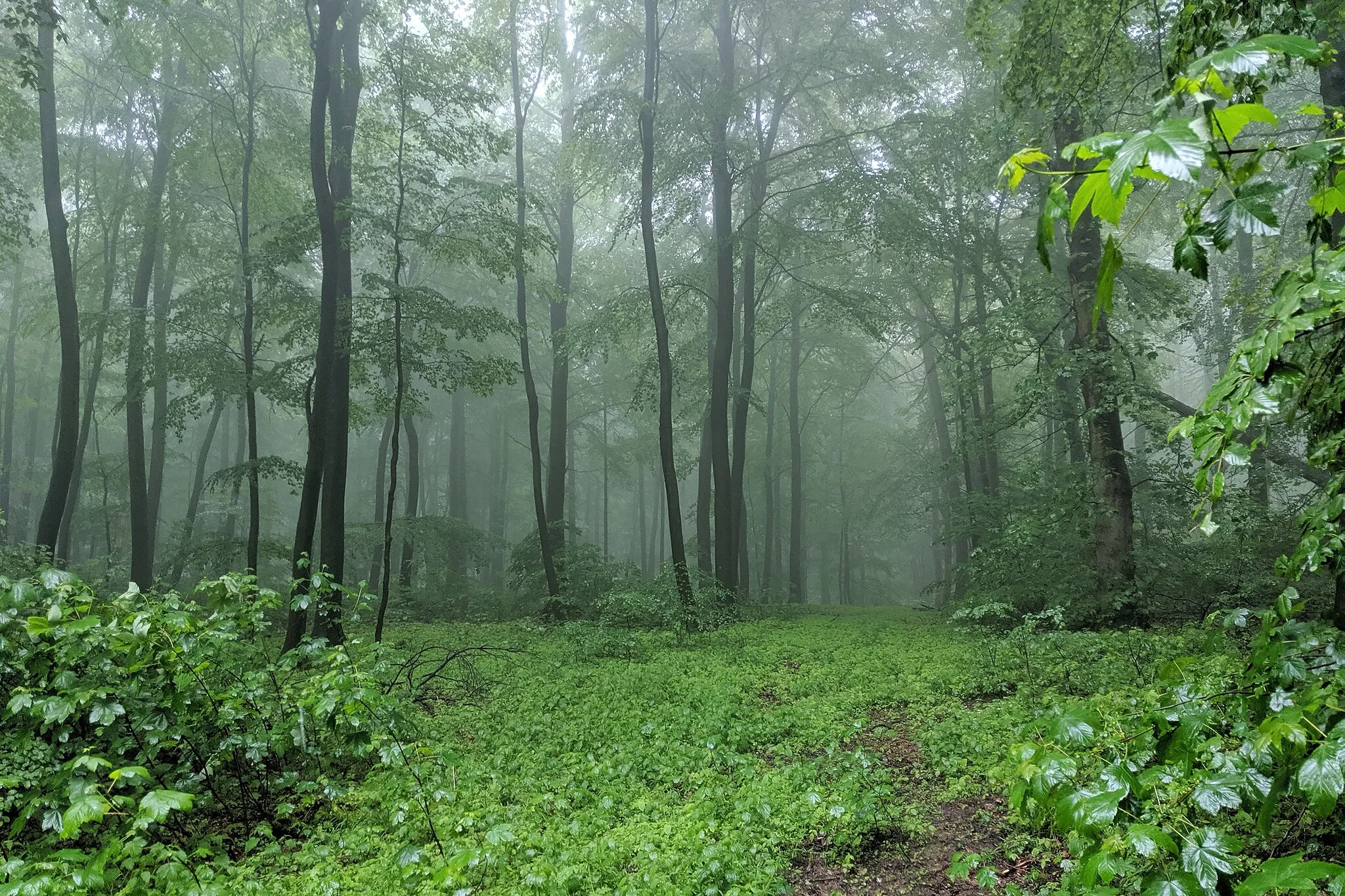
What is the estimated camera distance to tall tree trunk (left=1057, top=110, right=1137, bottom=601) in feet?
27.8

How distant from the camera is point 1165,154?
1029 millimetres

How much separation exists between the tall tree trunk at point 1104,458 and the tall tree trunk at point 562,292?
8.45m

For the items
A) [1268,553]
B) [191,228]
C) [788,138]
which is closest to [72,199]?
[191,228]

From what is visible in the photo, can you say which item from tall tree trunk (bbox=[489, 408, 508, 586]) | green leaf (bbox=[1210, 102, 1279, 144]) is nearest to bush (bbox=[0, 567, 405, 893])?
green leaf (bbox=[1210, 102, 1279, 144])

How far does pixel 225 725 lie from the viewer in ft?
14.4

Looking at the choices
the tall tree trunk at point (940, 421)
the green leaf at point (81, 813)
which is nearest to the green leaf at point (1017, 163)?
the green leaf at point (81, 813)

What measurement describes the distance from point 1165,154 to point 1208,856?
1.37 metres

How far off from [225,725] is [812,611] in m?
13.9

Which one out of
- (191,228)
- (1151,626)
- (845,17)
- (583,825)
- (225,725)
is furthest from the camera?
(191,228)

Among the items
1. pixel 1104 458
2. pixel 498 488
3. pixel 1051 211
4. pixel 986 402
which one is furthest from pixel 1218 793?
pixel 498 488

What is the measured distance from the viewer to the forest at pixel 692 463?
171 centimetres

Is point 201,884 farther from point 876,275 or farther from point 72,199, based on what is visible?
point 72,199

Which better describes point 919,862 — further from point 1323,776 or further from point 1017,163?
point 1017,163

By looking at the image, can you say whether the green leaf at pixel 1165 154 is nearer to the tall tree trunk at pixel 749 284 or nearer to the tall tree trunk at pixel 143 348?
the tall tree trunk at pixel 749 284
